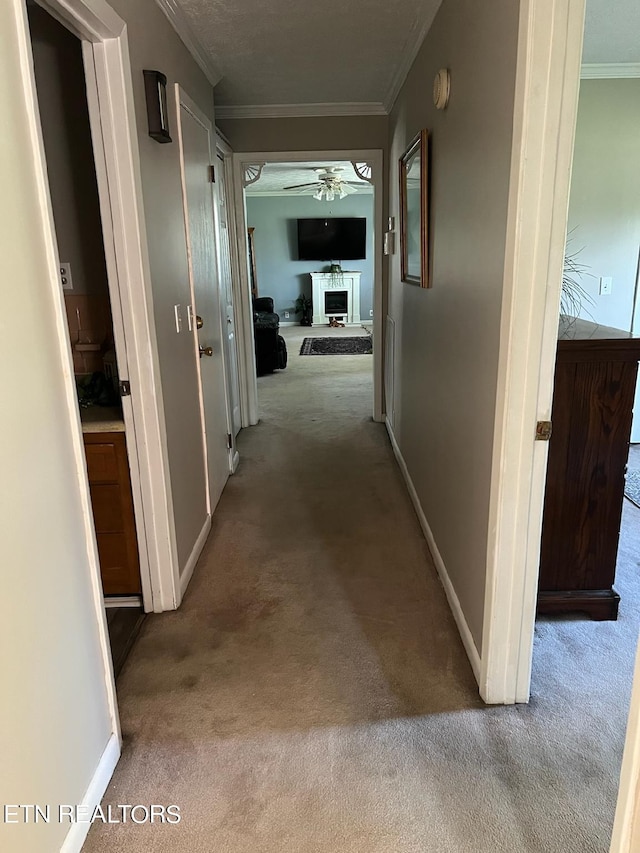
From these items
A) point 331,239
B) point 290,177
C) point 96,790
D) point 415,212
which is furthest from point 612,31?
point 331,239

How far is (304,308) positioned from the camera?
11.7 meters

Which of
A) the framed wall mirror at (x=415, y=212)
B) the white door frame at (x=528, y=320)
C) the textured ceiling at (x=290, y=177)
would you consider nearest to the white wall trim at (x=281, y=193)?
the textured ceiling at (x=290, y=177)

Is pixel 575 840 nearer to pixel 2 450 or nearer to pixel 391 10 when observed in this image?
pixel 2 450

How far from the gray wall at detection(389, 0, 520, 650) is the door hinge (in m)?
0.16

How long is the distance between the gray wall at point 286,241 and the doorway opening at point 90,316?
9.13m

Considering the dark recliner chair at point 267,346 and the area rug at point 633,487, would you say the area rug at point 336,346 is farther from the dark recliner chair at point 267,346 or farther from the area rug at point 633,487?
the area rug at point 633,487

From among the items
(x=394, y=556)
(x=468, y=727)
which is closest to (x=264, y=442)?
(x=394, y=556)

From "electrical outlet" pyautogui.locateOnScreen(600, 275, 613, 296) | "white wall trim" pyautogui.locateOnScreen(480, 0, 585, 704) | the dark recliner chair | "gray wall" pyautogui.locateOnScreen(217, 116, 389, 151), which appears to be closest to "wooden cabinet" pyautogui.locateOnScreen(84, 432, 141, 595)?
"white wall trim" pyautogui.locateOnScreen(480, 0, 585, 704)

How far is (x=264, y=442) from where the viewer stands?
15.0ft

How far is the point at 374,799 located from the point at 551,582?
1119mm

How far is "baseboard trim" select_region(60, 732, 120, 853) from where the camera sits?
1365mm

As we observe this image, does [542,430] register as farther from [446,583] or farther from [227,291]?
[227,291]

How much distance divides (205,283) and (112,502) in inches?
52.8

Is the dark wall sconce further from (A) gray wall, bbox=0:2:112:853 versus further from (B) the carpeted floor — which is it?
(B) the carpeted floor
